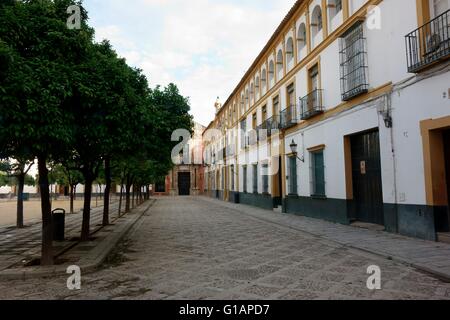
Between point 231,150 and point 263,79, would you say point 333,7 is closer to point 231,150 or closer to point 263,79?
point 263,79

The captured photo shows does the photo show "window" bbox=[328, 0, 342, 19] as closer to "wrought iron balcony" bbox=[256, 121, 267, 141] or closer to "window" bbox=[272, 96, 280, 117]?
"window" bbox=[272, 96, 280, 117]

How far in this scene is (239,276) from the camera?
19.8 feet

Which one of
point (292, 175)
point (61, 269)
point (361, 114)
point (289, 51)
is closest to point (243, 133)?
point (289, 51)

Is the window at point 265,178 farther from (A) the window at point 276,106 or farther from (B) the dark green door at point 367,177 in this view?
(B) the dark green door at point 367,177

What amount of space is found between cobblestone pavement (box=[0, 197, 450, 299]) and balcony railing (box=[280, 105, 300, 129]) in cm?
825

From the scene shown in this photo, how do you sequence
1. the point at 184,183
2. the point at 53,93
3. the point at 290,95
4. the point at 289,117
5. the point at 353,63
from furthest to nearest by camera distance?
the point at 184,183 → the point at 290,95 → the point at 289,117 → the point at 353,63 → the point at 53,93

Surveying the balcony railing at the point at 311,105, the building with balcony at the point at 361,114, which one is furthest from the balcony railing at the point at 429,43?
the balcony railing at the point at 311,105

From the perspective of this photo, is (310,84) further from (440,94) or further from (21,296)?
(21,296)

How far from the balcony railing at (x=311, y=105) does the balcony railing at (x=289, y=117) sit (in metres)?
0.82

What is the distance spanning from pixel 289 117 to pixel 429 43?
9.14 m

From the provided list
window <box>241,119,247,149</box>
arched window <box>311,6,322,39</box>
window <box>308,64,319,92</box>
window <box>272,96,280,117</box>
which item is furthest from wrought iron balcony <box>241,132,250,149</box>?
arched window <box>311,6,322,39</box>

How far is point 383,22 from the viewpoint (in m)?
10.4

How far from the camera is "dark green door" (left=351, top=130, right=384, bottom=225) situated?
36.5 ft

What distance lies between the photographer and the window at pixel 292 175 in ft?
56.4
